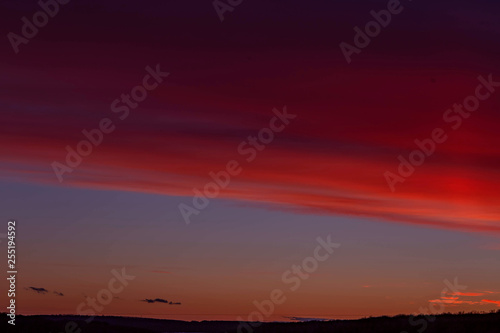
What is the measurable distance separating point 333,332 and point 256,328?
12.8m

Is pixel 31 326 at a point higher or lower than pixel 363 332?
higher

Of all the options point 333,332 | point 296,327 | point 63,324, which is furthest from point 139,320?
point 333,332

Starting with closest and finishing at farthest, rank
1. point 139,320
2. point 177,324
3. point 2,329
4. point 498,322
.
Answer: point 498,322
point 2,329
point 177,324
point 139,320

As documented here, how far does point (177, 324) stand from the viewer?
103188mm

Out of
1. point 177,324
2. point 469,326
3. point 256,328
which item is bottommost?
point 469,326

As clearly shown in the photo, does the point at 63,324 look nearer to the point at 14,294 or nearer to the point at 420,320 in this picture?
the point at 14,294

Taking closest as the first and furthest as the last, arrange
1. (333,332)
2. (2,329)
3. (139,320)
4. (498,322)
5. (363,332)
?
(498,322) < (363,332) < (333,332) < (2,329) < (139,320)

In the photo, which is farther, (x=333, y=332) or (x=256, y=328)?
(x=256, y=328)

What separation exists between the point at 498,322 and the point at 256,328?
72.9ft

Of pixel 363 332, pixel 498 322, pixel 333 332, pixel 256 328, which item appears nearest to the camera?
pixel 498 322

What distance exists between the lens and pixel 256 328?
189 feet

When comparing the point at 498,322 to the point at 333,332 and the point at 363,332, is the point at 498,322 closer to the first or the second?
the point at 363,332

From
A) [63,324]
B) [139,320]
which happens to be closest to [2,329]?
[63,324]

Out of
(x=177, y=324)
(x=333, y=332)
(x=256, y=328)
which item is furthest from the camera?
(x=177, y=324)
